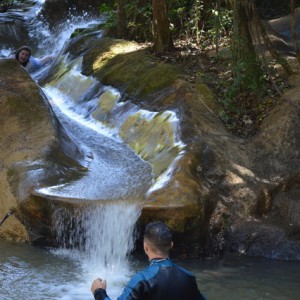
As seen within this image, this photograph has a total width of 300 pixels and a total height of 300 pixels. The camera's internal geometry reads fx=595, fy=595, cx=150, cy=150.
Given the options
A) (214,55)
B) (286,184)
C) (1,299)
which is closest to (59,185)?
(1,299)

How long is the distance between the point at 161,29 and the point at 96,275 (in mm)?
7498

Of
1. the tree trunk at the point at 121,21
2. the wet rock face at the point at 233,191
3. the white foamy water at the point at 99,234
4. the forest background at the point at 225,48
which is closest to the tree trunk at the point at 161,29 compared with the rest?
the forest background at the point at 225,48

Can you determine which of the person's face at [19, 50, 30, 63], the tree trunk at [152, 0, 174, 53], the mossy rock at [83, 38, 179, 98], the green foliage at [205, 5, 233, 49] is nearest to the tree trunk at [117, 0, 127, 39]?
the mossy rock at [83, 38, 179, 98]

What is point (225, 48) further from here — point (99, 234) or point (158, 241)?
point (158, 241)

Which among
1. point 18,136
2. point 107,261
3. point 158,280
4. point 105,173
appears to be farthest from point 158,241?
point 18,136

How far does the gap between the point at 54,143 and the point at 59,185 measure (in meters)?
1.14

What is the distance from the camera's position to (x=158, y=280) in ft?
11.9

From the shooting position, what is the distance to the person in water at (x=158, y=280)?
142 inches

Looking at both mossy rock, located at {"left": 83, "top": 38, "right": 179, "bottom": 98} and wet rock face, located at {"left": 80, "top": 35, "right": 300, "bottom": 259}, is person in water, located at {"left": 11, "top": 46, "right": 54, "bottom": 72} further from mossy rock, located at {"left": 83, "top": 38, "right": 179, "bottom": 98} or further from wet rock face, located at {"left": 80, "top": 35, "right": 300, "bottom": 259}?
wet rock face, located at {"left": 80, "top": 35, "right": 300, "bottom": 259}

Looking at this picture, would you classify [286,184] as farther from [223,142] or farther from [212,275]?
[212,275]

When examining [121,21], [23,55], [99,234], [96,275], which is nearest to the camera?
[96,275]

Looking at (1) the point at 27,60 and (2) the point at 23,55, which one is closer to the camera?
(2) the point at 23,55

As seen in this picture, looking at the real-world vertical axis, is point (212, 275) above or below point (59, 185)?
below

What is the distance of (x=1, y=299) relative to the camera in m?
6.27
